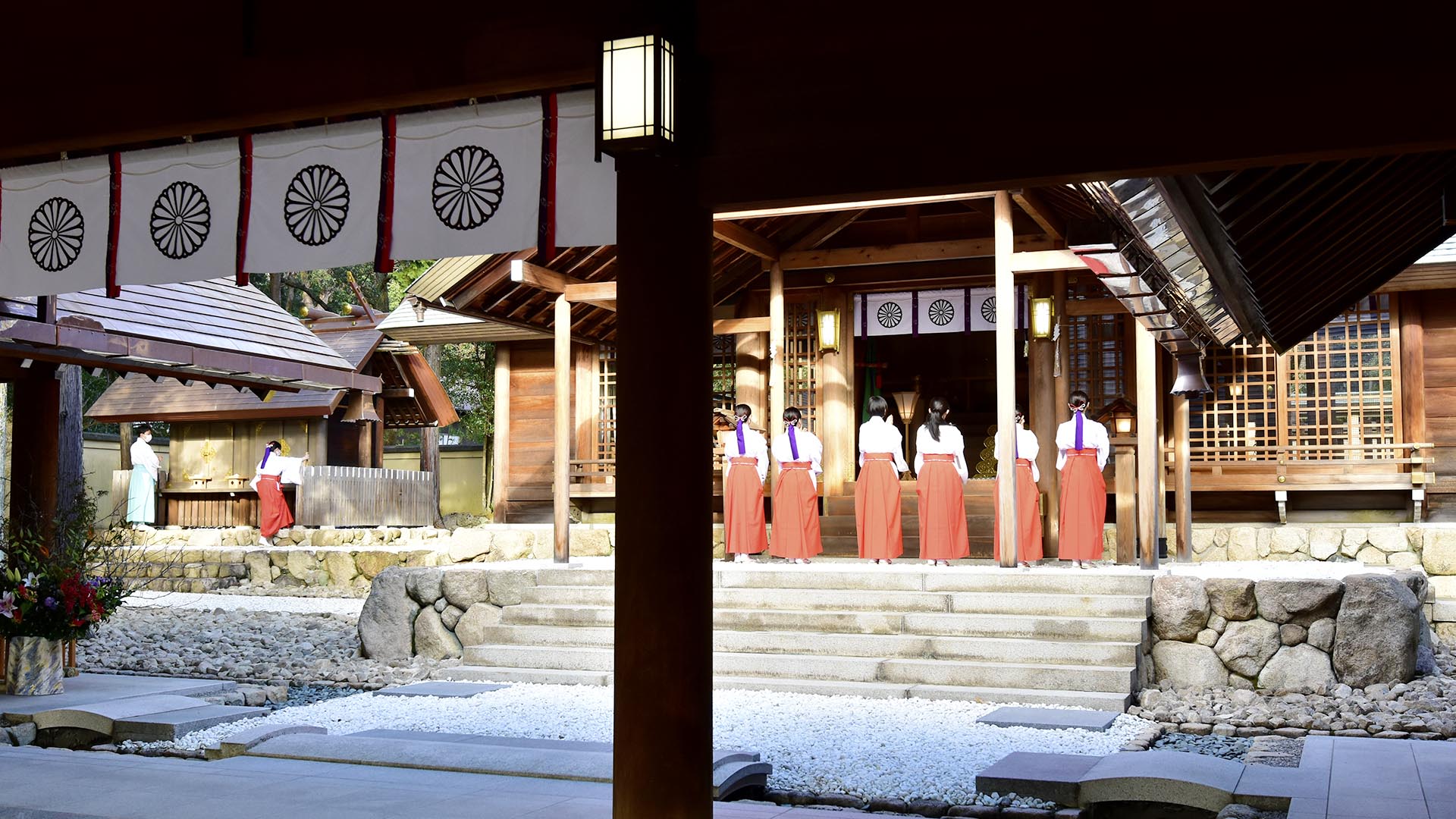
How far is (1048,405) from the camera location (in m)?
13.9

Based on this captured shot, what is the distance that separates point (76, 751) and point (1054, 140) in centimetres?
632

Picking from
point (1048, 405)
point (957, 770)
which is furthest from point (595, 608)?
point (1048, 405)

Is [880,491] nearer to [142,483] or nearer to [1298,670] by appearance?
[1298,670]

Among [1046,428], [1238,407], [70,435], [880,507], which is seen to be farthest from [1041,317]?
[70,435]

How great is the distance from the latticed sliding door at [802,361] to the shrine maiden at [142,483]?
46.4 feet

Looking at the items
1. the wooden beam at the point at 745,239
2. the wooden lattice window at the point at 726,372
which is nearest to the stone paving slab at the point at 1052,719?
the wooden beam at the point at 745,239

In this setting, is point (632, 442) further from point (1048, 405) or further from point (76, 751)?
point (1048, 405)

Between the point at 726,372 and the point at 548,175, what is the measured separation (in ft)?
38.0

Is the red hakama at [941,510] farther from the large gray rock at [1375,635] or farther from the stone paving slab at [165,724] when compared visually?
the stone paving slab at [165,724]

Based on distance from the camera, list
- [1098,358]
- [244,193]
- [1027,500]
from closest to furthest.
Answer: [244,193], [1027,500], [1098,358]

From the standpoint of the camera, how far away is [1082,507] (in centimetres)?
1227

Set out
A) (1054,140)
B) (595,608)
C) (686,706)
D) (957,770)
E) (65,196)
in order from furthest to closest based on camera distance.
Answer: (595,608) → (957,770) → (65,196) → (686,706) → (1054,140)

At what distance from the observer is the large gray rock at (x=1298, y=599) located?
31.7 feet

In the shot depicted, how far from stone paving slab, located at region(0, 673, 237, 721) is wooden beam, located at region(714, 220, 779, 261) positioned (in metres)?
6.51
